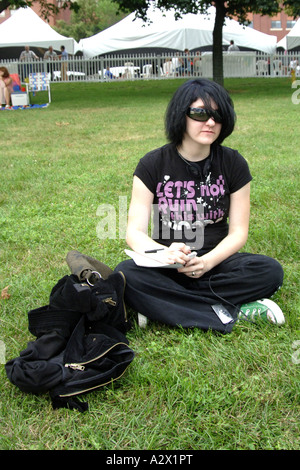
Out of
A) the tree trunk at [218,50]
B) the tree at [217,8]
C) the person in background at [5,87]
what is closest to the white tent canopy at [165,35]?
the tree at [217,8]

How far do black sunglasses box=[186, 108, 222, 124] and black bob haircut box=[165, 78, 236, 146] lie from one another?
2 centimetres

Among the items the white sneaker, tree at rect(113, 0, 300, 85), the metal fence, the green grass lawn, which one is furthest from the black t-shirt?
the metal fence

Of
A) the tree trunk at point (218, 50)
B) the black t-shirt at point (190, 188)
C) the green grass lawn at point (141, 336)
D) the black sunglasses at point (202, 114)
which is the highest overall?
the tree trunk at point (218, 50)

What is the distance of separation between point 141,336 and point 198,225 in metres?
0.69

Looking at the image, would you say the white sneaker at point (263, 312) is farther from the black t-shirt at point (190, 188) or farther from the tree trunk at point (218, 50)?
the tree trunk at point (218, 50)

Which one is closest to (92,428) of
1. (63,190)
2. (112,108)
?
(63,190)

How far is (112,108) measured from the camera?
14.1 m

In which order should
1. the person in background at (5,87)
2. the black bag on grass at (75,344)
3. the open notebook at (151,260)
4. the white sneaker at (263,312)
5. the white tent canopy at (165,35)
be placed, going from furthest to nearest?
the white tent canopy at (165,35) → the person in background at (5,87) → the white sneaker at (263,312) → the open notebook at (151,260) → the black bag on grass at (75,344)

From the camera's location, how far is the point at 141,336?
8.72 ft

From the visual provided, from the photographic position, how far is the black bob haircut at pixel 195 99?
258cm

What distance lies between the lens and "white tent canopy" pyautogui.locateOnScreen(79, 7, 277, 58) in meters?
29.5

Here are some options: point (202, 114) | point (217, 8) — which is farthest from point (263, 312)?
point (217, 8)

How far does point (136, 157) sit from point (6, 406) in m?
5.22

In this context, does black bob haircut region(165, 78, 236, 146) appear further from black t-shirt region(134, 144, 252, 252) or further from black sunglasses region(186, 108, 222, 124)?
black t-shirt region(134, 144, 252, 252)
